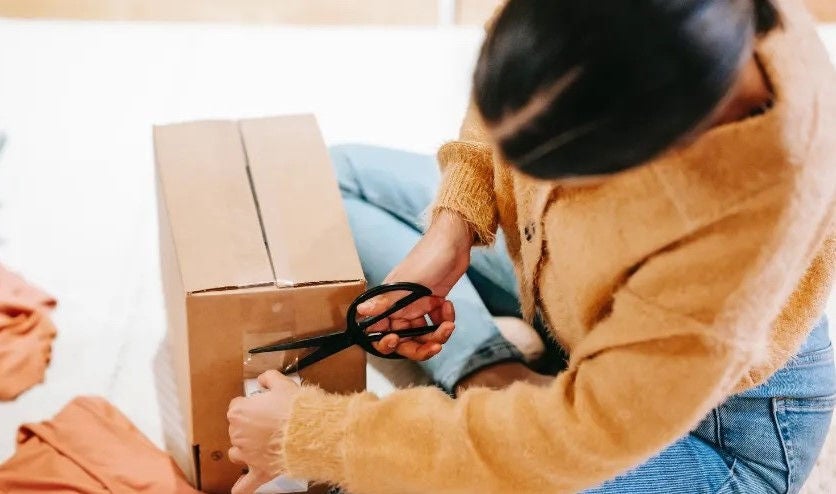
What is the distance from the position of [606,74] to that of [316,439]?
402 millimetres

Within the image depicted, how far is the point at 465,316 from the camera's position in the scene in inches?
39.1

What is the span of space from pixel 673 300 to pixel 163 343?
777 millimetres

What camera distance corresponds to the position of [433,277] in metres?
0.86

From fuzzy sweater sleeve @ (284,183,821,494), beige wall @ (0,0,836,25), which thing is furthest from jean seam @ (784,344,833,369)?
beige wall @ (0,0,836,25)

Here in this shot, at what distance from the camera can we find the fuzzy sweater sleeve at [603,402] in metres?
0.54

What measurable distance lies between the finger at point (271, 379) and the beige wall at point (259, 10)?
1318 millimetres

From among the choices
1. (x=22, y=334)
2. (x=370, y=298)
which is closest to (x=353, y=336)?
(x=370, y=298)

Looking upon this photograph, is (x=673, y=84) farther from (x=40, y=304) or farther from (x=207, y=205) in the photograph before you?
(x=40, y=304)

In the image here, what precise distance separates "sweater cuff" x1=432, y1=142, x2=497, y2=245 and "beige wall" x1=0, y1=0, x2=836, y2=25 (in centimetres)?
117

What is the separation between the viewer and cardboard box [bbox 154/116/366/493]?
74 centimetres

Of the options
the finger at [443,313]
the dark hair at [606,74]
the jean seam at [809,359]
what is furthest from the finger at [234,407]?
the jean seam at [809,359]

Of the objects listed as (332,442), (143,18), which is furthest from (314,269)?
(143,18)

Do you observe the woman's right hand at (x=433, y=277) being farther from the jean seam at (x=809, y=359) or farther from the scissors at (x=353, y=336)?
the jean seam at (x=809, y=359)

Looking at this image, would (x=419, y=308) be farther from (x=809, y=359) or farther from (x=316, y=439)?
(x=809, y=359)
